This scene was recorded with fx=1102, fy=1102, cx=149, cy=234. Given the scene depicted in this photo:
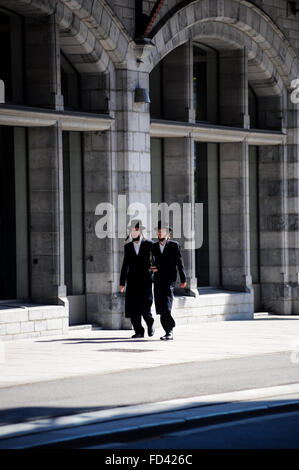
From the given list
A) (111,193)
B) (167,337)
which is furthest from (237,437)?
(111,193)

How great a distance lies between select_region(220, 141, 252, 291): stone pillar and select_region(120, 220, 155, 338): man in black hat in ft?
17.8

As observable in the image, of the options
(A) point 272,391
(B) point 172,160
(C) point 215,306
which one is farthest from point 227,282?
(A) point 272,391

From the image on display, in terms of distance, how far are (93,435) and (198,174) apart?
1433 cm

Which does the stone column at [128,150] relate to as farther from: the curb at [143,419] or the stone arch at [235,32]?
the curb at [143,419]

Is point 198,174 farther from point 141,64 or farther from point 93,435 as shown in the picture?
point 93,435

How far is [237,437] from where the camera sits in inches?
357

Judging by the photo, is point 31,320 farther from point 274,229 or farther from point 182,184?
point 274,229

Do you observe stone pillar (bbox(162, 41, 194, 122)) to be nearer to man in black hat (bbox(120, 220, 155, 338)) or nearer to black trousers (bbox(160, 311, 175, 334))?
man in black hat (bbox(120, 220, 155, 338))

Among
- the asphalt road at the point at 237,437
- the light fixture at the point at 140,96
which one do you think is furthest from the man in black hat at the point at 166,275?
the asphalt road at the point at 237,437

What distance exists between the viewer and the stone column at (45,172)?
60.4 feet

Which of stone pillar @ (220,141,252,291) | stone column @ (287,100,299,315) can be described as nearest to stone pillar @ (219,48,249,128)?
stone pillar @ (220,141,252,291)

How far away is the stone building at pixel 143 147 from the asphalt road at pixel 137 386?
4.94m
